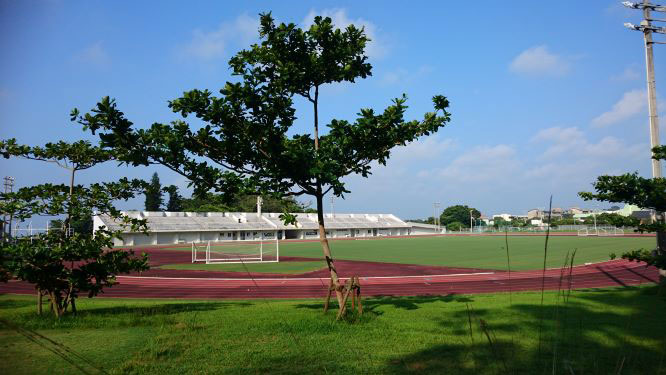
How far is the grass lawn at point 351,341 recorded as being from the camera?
6020mm

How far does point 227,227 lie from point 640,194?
64.7 meters

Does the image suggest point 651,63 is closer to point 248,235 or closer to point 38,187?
point 38,187

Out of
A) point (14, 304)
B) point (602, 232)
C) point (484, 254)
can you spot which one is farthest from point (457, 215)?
point (14, 304)

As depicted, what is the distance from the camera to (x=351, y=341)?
763 cm

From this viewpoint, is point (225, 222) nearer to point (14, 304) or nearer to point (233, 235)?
point (233, 235)

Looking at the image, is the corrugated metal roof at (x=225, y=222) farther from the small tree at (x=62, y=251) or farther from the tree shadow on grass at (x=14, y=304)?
the small tree at (x=62, y=251)

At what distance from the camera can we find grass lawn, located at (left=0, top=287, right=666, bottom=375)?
6.02 m

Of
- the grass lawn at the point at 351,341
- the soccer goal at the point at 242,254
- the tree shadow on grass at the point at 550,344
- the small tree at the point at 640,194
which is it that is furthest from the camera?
the soccer goal at the point at 242,254

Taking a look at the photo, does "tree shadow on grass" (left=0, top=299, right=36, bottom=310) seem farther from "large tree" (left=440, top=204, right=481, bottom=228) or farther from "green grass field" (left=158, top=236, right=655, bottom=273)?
"large tree" (left=440, top=204, right=481, bottom=228)

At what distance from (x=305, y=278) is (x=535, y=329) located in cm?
1627

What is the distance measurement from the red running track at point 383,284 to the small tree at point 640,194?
4.96 m

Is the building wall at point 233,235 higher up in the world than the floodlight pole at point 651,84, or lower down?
lower down

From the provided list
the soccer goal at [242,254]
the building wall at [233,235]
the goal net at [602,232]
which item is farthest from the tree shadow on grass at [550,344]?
the goal net at [602,232]

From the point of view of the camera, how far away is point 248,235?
7444 centimetres
